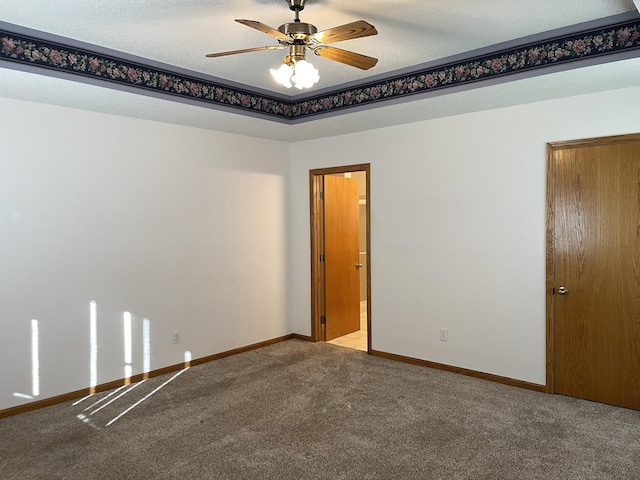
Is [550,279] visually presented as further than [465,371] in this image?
No

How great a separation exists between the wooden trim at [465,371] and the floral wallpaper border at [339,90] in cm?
249

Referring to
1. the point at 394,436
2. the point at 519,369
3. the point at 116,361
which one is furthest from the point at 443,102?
the point at 116,361

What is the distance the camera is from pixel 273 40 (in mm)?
3176

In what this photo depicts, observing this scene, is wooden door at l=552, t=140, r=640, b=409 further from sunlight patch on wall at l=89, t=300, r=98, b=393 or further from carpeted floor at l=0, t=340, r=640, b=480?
sunlight patch on wall at l=89, t=300, r=98, b=393

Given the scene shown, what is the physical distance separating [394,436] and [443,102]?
8.49 feet

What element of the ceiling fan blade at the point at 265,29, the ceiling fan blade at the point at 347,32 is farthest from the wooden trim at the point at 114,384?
the ceiling fan blade at the point at 347,32

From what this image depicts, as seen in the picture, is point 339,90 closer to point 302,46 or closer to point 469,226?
point 469,226

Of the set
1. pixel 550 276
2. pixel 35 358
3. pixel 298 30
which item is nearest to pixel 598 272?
pixel 550 276

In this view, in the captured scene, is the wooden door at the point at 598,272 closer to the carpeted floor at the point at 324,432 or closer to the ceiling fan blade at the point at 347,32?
the carpeted floor at the point at 324,432

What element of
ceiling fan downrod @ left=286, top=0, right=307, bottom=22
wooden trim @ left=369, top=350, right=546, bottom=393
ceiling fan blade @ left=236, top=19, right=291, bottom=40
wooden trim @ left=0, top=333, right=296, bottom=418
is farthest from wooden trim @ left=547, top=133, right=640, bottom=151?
wooden trim @ left=0, top=333, right=296, bottom=418

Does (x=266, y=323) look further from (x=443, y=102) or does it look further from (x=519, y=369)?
(x=443, y=102)

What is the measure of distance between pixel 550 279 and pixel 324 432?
7.17 feet

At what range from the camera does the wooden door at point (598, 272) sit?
353 cm

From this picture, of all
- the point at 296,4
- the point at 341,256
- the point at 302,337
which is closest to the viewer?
the point at 296,4
